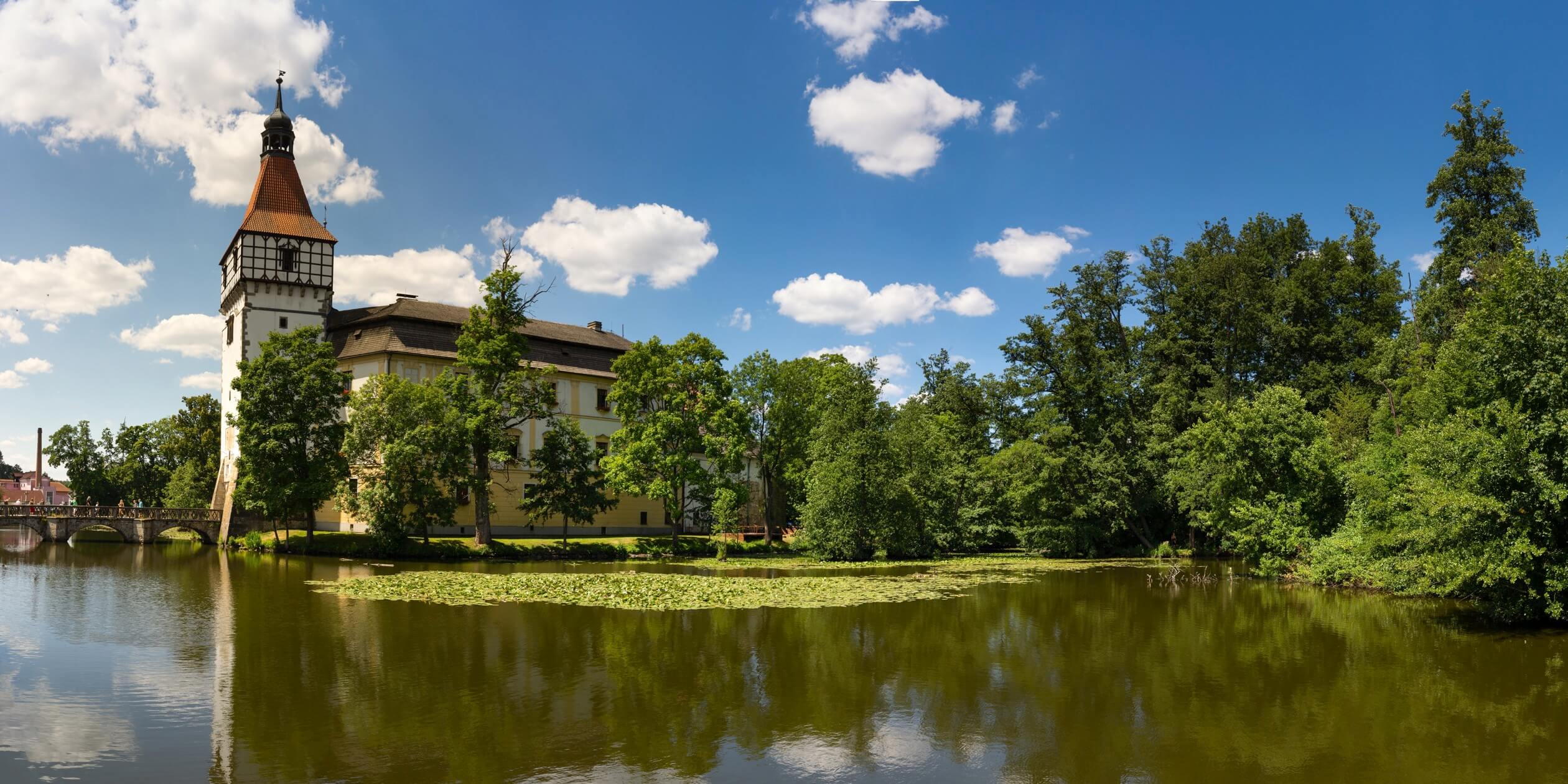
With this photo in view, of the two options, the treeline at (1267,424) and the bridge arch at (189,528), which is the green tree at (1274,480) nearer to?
the treeline at (1267,424)

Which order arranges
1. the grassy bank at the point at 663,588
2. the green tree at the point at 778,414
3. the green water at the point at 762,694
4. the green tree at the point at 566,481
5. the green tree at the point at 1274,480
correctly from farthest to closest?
the green tree at the point at 778,414 < the green tree at the point at 566,481 < the green tree at the point at 1274,480 < the grassy bank at the point at 663,588 < the green water at the point at 762,694

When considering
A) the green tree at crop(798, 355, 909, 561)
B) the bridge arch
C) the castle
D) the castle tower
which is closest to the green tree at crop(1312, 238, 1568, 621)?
the green tree at crop(798, 355, 909, 561)

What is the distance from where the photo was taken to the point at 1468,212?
38344 mm

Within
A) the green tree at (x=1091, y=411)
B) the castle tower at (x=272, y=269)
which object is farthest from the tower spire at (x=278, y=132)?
the green tree at (x=1091, y=411)

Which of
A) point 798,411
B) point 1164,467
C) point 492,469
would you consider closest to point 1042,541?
point 1164,467

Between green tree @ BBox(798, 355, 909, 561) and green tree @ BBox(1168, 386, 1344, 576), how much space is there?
509 inches

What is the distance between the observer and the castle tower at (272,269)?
155 ft

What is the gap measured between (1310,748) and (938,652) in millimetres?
6914

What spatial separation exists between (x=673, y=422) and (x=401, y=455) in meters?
12.4

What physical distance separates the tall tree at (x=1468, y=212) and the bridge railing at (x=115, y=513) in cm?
5877

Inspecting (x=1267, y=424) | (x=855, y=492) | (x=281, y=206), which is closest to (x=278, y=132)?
(x=281, y=206)

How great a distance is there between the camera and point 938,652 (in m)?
16.7

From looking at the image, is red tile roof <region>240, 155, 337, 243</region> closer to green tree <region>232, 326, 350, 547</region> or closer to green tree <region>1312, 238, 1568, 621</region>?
green tree <region>232, 326, 350, 547</region>

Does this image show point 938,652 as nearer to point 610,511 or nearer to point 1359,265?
point 610,511
